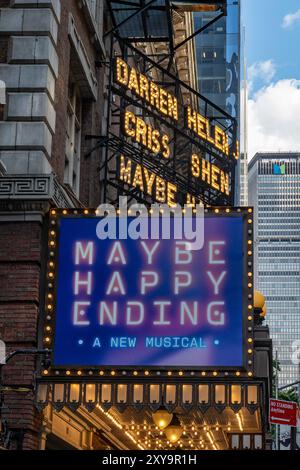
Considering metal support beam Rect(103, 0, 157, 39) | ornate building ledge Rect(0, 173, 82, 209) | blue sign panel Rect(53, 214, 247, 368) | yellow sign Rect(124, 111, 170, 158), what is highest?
metal support beam Rect(103, 0, 157, 39)

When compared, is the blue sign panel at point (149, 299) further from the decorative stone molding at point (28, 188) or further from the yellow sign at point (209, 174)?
the yellow sign at point (209, 174)

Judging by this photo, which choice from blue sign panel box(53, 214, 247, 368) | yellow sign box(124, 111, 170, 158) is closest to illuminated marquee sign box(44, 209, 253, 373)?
blue sign panel box(53, 214, 247, 368)

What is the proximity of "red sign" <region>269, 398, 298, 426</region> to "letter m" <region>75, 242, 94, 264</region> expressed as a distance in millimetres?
11139

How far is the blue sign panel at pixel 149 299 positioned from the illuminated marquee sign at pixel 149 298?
0.06 ft

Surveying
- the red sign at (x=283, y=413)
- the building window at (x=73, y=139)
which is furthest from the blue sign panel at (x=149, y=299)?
the red sign at (x=283, y=413)

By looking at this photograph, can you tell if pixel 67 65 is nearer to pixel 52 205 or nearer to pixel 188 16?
pixel 52 205

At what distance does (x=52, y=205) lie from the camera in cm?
1781

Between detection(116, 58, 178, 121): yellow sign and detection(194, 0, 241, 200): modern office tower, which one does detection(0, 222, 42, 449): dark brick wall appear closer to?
detection(116, 58, 178, 121): yellow sign

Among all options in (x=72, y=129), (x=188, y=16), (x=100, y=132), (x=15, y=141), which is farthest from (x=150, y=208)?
(x=188, y=16)

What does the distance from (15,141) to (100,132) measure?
7.30 metres

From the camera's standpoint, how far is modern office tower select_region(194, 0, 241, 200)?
9450 cm

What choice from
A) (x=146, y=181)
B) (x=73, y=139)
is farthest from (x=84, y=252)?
(x=146, y=181)

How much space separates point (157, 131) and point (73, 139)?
507 centimetres

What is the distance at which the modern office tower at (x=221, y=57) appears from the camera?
94.5 m
